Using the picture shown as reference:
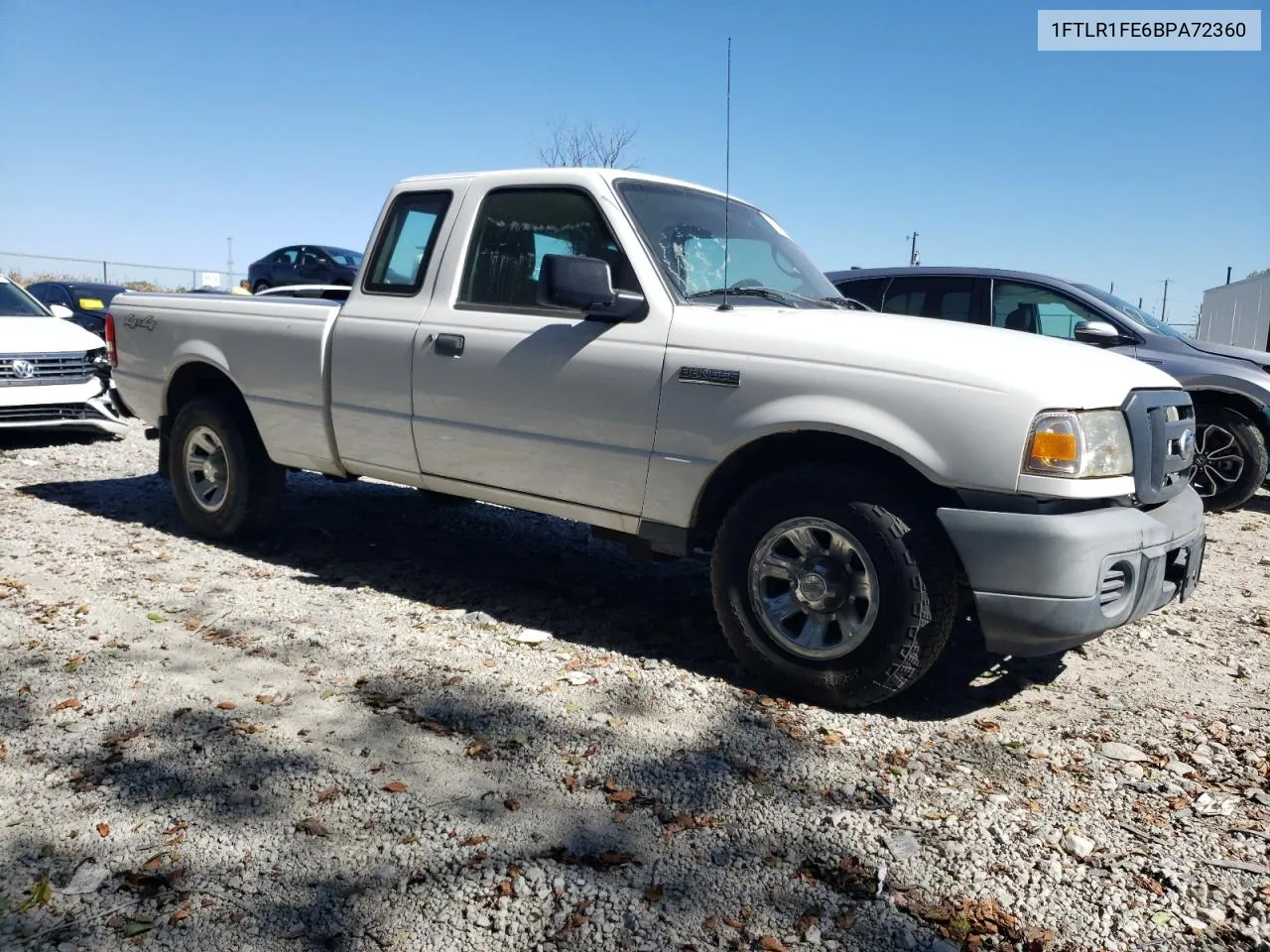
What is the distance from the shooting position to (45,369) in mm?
9172

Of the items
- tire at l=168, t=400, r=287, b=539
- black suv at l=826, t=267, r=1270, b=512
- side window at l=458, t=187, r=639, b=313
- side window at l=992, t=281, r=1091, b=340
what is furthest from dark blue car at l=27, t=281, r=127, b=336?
side window at l=992, t=281, r=1091, b=340

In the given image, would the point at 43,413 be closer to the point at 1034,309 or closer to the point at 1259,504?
the point at 1034,309

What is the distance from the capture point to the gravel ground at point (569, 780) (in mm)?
2510

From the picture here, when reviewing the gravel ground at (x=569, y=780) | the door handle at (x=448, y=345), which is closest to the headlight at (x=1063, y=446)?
the gravel ground at (x=569, y=780)

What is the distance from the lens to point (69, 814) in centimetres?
288

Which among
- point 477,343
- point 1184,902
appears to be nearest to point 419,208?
point 477,343

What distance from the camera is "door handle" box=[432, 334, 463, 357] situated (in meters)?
4.68

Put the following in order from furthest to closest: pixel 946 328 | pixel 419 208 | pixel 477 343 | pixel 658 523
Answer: pixel 419 208 < pixel 477 343 < pixel 658 523 < pixel 946 328

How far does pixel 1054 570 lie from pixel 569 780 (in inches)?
67.8

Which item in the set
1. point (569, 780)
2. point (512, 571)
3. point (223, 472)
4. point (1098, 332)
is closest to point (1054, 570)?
point (569, 780)

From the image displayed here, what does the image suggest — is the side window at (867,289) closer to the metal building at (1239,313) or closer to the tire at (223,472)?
the tire at (223,472)

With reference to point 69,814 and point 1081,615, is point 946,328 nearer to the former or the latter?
point 1081,615

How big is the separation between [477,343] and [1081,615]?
275cm

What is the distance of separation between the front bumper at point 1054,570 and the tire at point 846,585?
6.0 inches
